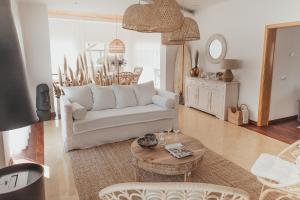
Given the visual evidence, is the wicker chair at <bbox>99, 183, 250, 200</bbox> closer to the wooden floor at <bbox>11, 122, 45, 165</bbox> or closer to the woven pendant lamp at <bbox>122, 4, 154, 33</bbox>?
the woven pendant lamp at <bbox>122, 4, 154, 33</bbox>

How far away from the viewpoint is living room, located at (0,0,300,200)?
121 centimetres

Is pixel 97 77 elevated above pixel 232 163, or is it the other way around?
pixel 97 77

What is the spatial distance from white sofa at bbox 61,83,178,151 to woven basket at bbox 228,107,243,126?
1.43 meters

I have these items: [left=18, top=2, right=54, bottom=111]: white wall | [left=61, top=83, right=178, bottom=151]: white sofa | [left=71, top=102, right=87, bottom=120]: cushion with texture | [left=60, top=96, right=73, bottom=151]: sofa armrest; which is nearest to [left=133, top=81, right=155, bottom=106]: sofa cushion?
[left=61, top=83, right=178, bottom=151]: white sofa

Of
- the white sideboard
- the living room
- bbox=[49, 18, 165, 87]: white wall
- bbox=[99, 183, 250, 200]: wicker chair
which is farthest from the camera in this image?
bbox=[49, 18, 165, 87]: white wall

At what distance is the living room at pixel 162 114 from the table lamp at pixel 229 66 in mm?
24

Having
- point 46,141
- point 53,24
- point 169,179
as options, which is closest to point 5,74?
point 169,179

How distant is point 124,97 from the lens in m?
4.15

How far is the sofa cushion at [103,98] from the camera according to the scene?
3969mm

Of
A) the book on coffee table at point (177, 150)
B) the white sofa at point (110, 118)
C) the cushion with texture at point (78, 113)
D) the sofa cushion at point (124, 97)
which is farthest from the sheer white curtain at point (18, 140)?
the book on coffee table at point (177, 150)

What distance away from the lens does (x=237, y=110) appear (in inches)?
191

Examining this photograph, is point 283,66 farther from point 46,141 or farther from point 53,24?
point 53,24

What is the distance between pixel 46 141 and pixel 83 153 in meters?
0.90

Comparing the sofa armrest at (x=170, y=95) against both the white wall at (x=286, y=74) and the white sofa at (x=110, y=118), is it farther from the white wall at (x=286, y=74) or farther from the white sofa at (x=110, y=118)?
the white wall at (x=286, y=74)
